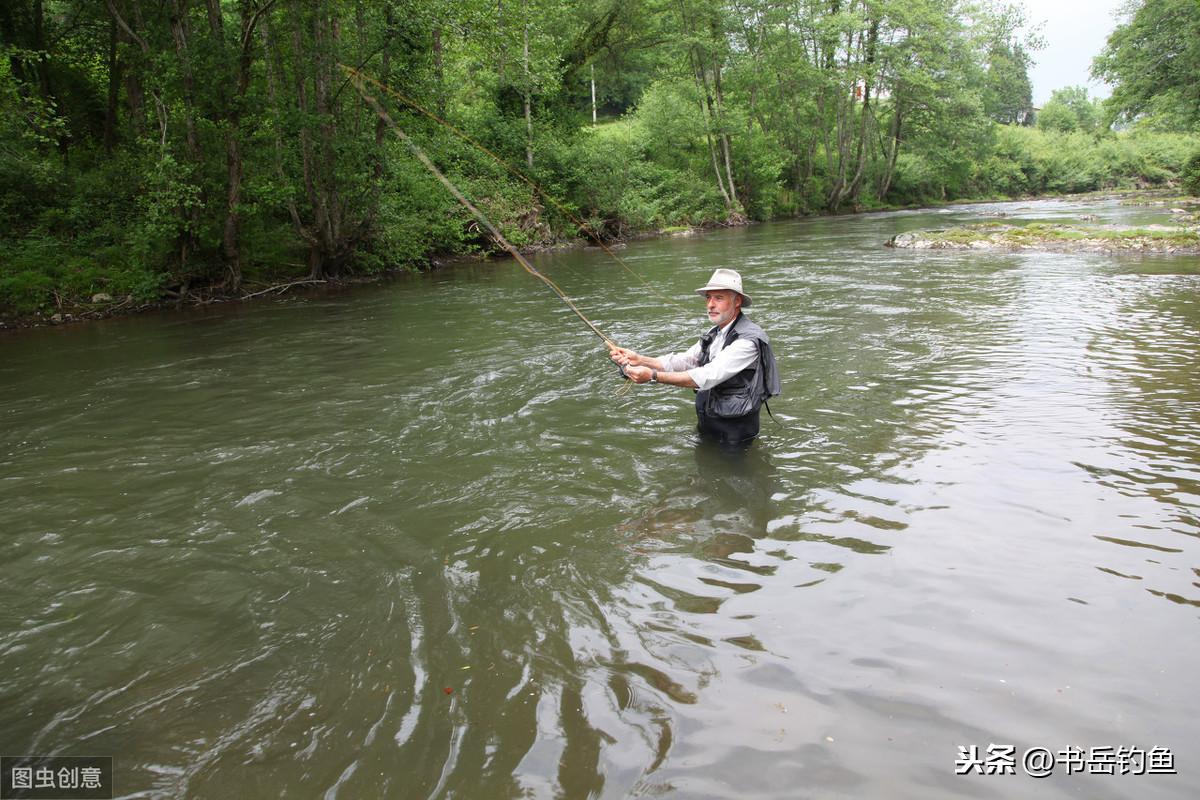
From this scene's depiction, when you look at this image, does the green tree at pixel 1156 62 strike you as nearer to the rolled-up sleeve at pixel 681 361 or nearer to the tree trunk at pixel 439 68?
the tree trunk at pixel 439 68

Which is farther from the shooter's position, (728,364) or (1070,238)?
(1070,238)

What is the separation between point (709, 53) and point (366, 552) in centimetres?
3483

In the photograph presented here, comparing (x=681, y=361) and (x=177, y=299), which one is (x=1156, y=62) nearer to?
(x=681, y=361)

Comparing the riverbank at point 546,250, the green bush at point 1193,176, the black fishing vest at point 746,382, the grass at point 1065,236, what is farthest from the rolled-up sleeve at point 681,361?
the green bush at point 1193,176

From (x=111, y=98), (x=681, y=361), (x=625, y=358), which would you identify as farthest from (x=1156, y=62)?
(x=111, y=98)

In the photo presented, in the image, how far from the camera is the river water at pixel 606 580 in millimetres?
2744

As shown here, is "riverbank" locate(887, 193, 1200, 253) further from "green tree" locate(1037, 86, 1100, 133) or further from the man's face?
"green tree" locate(1037, 86, 1100, 133)

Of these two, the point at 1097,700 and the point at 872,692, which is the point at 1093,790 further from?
the point at 872,692

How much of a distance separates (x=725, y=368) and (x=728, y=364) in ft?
0.12

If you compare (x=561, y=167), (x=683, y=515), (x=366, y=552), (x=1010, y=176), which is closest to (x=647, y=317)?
(x=683, y=515)

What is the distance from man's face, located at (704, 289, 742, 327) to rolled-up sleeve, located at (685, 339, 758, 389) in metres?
0.26

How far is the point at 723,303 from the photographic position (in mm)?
5441

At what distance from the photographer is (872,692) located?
9.88 ft

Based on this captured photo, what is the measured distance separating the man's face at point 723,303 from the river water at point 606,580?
1165 millimetres
